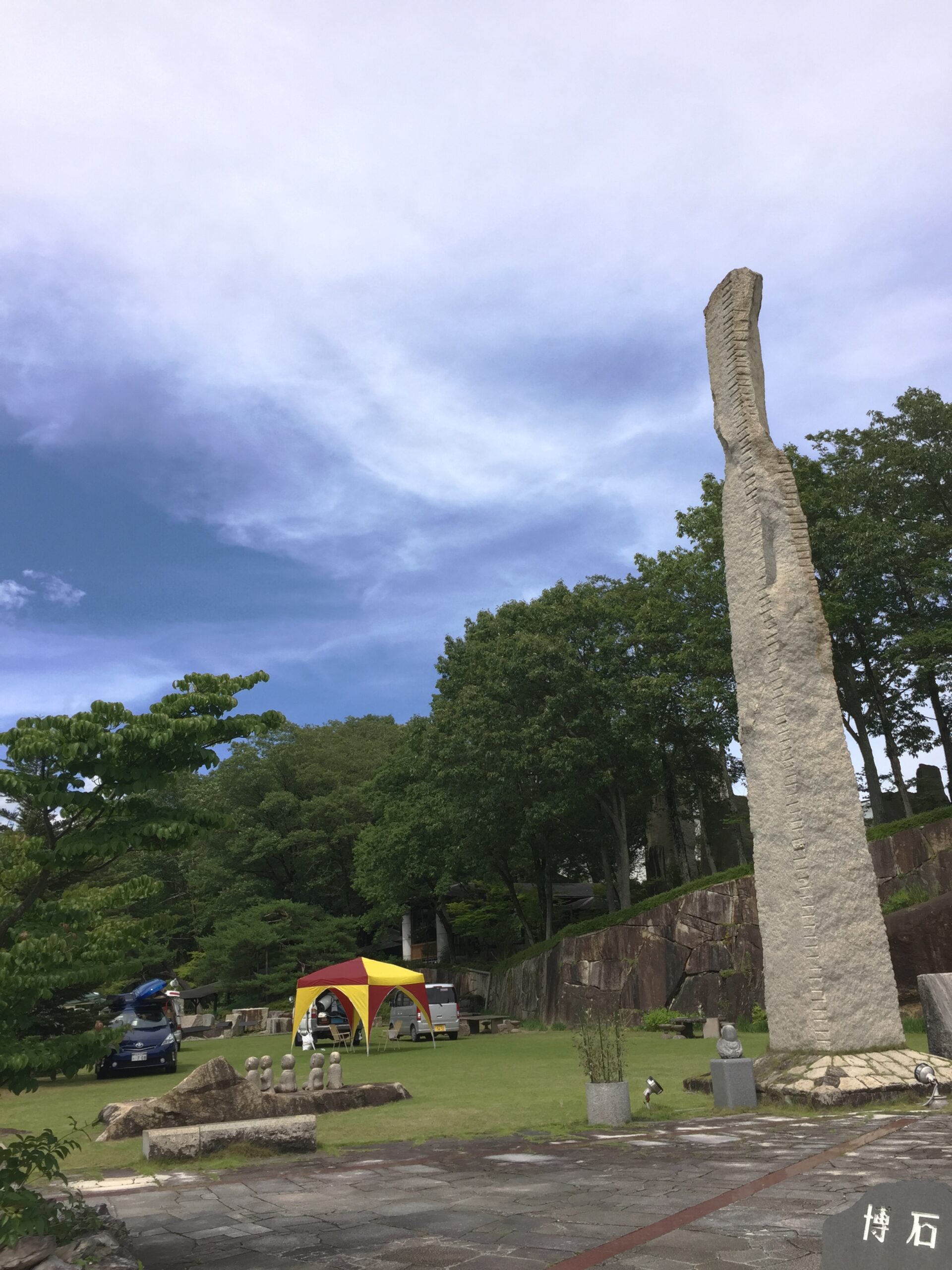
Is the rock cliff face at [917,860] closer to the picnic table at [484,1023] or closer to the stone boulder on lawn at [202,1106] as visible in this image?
the picnic table at [484,1023]

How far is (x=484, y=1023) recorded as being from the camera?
29.3 meters

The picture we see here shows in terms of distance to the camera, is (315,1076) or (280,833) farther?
(280,833)

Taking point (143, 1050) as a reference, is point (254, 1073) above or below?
above

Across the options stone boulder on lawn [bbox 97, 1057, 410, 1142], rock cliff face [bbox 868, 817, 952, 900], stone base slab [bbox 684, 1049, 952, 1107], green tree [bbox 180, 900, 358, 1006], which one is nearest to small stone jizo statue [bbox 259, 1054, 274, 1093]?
stone boulder on lawn [bbox 97, 1057, 410, 1142]

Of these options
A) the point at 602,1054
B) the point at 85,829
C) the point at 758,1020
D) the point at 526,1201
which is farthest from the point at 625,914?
the point at 85,829

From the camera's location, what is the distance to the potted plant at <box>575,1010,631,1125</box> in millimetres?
9328

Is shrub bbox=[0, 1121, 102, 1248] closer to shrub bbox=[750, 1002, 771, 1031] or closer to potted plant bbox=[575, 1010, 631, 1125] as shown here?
potted plant bbox=[575, 1010, 631, 1125]

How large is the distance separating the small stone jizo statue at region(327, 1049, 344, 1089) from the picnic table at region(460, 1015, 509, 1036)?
56.5 ft

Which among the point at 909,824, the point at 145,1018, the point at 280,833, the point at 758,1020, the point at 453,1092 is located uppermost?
the point at 280,833

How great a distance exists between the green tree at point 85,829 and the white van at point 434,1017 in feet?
71.1

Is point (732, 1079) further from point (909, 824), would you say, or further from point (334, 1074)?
point (909, 824)

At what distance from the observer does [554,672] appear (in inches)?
1195

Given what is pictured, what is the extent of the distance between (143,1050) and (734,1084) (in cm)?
1320

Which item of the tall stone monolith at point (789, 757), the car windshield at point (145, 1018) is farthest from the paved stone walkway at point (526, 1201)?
the car windshield at point (145, 1018)
